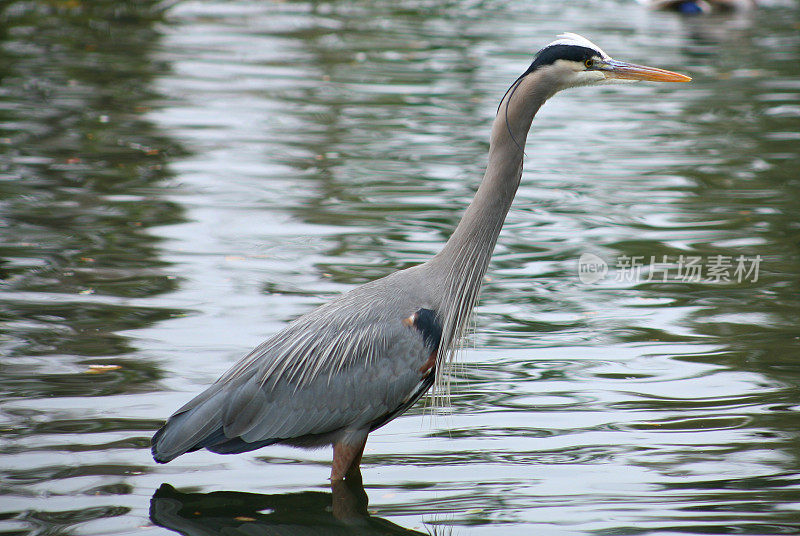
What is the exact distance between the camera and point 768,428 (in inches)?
223

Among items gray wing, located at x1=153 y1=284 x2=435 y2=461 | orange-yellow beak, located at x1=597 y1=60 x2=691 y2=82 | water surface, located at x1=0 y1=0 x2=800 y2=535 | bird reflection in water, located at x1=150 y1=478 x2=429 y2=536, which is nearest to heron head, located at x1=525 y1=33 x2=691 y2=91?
orange-yellow beak, located at x1=597 y1=60 x2=691 y2=82

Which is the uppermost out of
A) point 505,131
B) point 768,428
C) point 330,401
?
point 505,131

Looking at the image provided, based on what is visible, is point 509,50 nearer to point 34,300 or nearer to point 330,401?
point 34,300

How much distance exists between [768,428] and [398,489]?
2.04 m

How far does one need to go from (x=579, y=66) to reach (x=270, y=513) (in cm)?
245

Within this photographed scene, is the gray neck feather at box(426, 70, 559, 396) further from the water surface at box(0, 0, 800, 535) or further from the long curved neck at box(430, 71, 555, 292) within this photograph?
the water surface at box(0, 0, 800, 535)

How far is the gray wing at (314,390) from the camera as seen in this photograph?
192 inches

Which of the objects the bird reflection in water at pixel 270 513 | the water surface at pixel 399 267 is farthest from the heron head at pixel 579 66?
the bird reflection in water at pixel 270 513

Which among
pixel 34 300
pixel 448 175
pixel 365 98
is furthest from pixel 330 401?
pixel 365 98

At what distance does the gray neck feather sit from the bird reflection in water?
73cm

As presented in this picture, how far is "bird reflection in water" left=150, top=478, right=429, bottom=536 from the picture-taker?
15.4 feet

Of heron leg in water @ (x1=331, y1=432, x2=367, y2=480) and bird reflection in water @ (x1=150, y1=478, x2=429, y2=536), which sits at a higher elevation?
heron leg in water @ (x1=331, y1=432, x2=367, y2=480)

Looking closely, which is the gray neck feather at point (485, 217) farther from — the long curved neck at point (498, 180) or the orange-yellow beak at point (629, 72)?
the orange-yellow beak at point (629, 72)

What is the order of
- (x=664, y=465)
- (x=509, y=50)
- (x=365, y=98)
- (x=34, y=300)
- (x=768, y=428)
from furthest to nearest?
(x=509, y=50), (x=365, y=98), (x=34, y=300), (x=768, y=428), (x=664, y=465)
